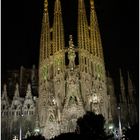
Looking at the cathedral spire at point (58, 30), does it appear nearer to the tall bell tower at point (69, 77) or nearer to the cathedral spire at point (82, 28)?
the tall bell tower at point (69, 77)

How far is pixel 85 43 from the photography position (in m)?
60.1

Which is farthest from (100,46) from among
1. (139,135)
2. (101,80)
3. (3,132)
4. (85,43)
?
(139,135)

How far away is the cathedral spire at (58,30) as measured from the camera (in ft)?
198

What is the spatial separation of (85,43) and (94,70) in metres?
5.58

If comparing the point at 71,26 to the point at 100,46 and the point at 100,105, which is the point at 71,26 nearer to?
the point at 100,46

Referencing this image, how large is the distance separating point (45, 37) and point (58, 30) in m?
2.95

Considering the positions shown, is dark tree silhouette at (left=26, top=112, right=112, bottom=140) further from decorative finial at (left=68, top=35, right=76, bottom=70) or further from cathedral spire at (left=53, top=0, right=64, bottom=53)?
cathedral spire at (left=53, top=0, right=64, bottom=53)

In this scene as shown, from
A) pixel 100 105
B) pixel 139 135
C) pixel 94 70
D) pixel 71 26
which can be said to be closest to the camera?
pixel 139 135

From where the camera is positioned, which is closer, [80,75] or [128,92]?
[80,75]

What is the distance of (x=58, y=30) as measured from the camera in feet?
202

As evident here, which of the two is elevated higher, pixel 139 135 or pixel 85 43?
pixel 85 43

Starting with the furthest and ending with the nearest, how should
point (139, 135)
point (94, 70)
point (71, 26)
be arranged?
point (71, 26), point (94, 70), point (139, 135)

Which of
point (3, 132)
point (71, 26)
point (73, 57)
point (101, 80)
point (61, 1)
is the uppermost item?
point (61, 1)


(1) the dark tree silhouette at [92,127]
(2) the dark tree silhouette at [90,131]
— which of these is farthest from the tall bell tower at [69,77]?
(2) the dark tree silhouette at [90,131]
